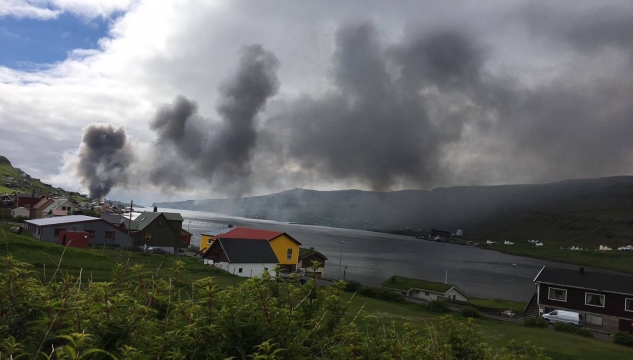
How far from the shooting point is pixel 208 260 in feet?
179

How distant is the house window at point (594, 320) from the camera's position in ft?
146

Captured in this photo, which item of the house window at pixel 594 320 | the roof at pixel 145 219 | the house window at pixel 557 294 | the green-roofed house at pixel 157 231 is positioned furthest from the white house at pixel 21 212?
the house window at pixel 594 320

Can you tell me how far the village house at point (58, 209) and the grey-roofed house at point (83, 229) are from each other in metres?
23.8

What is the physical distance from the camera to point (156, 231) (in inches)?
2621

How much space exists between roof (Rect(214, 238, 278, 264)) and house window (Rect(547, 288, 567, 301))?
3524 cm

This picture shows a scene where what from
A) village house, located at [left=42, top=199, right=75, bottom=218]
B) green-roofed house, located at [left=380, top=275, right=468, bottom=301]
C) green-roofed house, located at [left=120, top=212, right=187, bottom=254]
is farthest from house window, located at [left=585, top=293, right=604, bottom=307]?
village house, located at [left=42, top=199, right=75, bottom=218]

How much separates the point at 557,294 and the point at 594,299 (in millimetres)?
3689

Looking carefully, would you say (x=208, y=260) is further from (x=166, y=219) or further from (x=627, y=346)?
(x=627, y=346)

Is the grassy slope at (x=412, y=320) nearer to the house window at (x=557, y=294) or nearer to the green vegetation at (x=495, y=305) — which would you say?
the house window at (x=557, y=294)

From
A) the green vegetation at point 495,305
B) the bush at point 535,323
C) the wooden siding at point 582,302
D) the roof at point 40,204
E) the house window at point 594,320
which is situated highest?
the roof at point 40,204

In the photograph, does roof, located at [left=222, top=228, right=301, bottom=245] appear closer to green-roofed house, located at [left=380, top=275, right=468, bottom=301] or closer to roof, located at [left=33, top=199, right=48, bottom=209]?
green-roofed house, located at [left=380, top=275, right=468, bottom=301]

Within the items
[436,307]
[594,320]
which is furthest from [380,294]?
[594,320]

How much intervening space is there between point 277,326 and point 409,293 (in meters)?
54.6

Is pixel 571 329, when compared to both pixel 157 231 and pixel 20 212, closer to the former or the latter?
pixel 157 231
